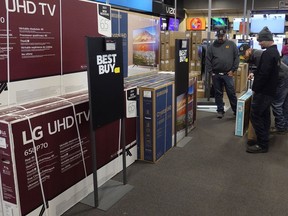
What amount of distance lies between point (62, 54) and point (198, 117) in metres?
3.34

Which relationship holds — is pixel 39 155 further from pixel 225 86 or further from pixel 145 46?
pixel 225 86

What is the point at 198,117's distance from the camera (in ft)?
17.5

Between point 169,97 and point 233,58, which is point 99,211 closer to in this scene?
point 169,97

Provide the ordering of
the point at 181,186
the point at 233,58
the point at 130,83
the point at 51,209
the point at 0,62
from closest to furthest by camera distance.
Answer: the point at 0,62
the point at 51,209
the point at 181,186
the point at 130,83
the point at 233,58

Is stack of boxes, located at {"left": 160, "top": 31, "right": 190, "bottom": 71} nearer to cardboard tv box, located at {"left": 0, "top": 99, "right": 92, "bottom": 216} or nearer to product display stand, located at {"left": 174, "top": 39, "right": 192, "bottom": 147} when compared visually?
product display stand, located at {"left": 174, "top": 39, "right": 192, "bottom": 147}

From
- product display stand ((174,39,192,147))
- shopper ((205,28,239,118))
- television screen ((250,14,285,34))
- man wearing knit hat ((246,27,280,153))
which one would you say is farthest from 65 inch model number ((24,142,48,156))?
television screen ((250,14,285,34))

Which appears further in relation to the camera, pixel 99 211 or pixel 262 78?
Answer: pixel 262 78

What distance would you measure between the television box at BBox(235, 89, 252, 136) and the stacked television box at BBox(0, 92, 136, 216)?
2.19 metres

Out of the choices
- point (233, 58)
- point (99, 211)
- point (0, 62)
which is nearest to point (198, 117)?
point (233, 58)

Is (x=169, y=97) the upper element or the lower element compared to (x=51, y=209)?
upper

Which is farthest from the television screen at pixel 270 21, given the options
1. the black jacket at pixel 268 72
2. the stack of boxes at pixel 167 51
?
the black jacket at pixel 268 72

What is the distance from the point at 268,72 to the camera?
11.1 ft

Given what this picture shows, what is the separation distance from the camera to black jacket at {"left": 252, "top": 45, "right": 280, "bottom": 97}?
3365 millimetres

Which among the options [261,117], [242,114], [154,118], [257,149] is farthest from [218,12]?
[154,118]
